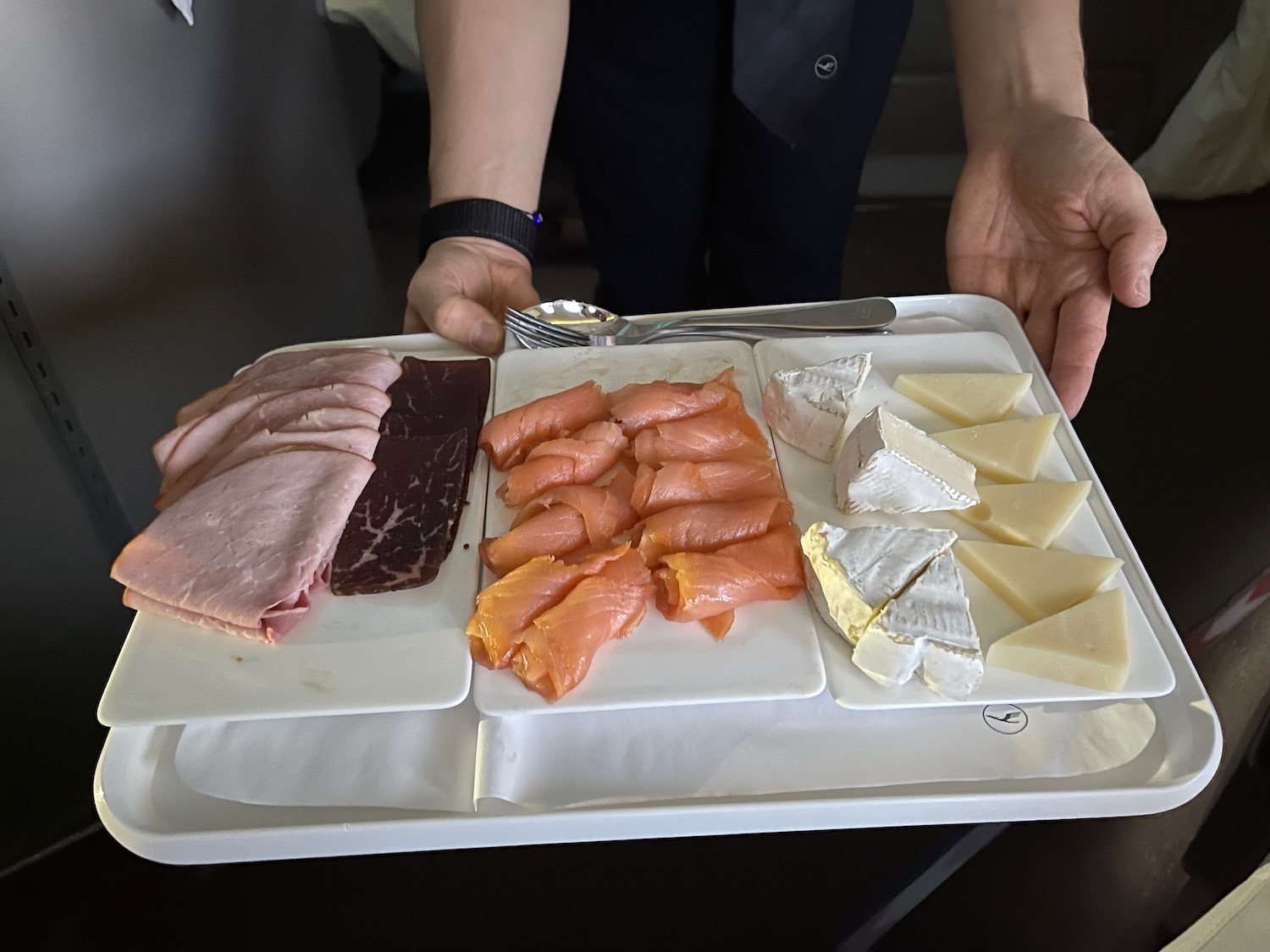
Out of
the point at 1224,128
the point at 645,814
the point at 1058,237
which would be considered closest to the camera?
the point at 645,814

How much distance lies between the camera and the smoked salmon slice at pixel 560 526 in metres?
0.96

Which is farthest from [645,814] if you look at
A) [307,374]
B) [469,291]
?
[469,291]

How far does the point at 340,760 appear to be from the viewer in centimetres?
87

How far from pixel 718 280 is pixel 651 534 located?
1.07 metres

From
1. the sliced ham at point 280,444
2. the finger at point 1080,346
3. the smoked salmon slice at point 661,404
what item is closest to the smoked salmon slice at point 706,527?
the smoked salmon slice at point 661,404

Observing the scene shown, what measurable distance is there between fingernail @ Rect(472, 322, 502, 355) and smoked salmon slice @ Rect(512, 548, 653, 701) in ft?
1.57

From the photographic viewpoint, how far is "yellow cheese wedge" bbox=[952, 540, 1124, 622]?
894 mm

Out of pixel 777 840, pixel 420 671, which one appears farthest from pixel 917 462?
pixel 420 671

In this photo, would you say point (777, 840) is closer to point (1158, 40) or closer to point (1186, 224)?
point (1186, 224)

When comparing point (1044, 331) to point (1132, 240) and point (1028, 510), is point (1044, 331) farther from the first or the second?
point (1028, 510)

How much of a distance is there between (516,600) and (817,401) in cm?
43

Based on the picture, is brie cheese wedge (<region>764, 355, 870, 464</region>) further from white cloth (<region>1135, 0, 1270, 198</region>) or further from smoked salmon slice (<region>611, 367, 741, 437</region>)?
white cloth (<region>1135, 0, 1270, 198</region>)

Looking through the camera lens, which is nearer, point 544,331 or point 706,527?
point 706,527

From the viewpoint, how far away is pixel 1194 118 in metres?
2.77
